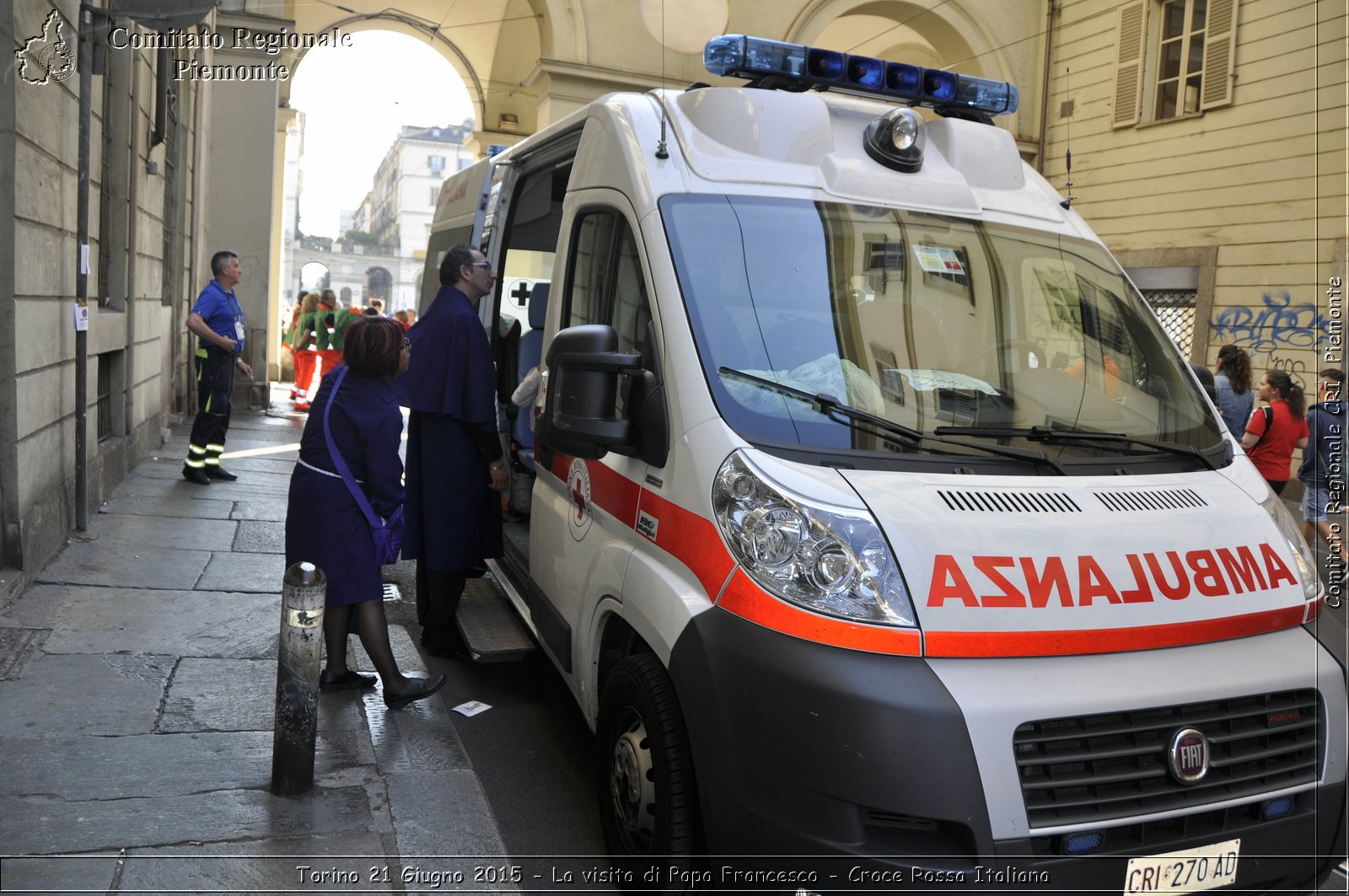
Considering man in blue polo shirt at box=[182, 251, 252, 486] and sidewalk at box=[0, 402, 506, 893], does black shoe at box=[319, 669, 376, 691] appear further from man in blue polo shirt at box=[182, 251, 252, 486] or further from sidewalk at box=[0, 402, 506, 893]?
man in blue polo shirt at box=[182, 251, 252, 486]

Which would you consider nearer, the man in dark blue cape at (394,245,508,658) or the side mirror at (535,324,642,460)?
the side mirror at (535,324,642,460)

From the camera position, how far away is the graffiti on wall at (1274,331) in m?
12.9

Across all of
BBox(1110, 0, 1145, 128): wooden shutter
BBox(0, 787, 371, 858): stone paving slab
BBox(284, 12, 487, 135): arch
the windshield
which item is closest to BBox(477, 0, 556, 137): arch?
BBox(284, 12, 487, 135): arch

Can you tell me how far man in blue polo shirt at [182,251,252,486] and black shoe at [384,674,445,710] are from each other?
16.7 feet

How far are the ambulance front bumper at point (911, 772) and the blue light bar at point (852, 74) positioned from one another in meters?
2.26

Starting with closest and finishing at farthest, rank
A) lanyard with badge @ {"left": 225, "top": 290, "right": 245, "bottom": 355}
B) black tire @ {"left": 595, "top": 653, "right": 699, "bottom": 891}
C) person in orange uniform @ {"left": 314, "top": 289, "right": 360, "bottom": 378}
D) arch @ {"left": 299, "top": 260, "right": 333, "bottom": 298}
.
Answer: black tire @ {"left": 595, "top": 653, "right": 699, "bottom": 891} → lanyard with badge @ {"left": 225, "top": 290, "right": 245, "bottom": 355} → person in orange uniform @ {"left": 314, "top": 289, "right": 360, "bottom": 378} → arch @ {"left": 299, "top": 260, "right": 333, "bottom": 298}

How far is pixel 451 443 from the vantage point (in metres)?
→ 5.11

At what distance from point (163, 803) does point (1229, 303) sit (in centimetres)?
1413

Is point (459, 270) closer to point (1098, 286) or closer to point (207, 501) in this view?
point (1098, 286)

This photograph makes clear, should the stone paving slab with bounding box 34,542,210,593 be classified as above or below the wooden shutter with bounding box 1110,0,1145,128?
below

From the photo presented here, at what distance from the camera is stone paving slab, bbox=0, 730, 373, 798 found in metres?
3.50

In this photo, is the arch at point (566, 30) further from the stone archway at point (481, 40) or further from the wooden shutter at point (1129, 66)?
the wooden shutter at point (1129, 66)

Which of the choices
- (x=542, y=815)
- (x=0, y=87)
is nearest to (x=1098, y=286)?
(x=542, y=815)

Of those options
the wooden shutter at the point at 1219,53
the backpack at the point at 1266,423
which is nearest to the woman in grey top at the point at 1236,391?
the backpack at the point at 1266,423
